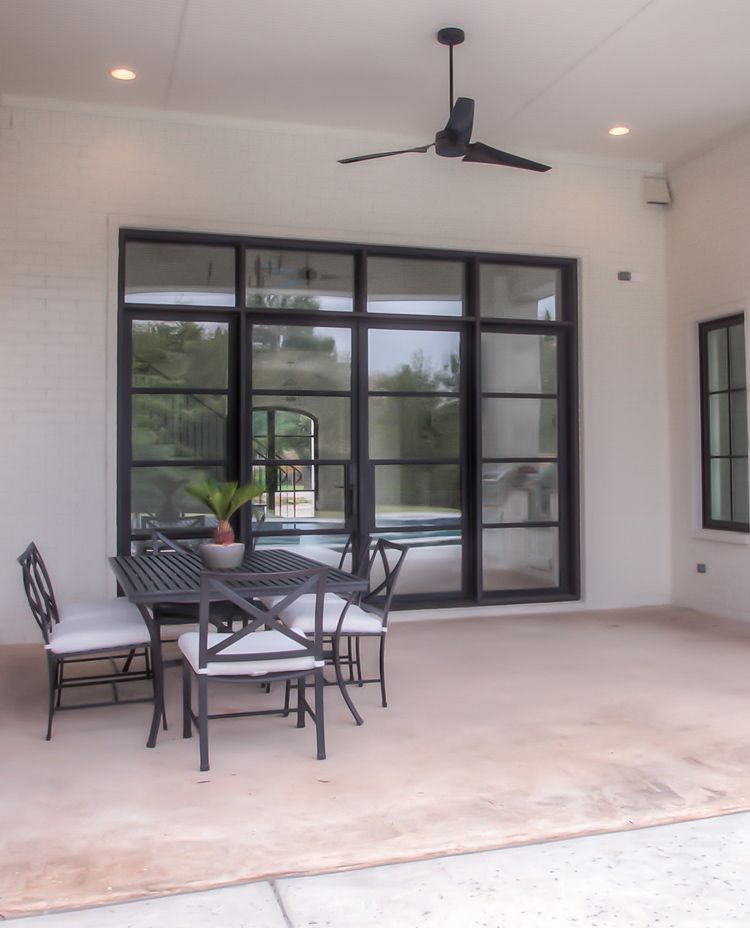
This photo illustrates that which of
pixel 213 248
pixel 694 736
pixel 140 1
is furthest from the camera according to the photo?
pixel 213 248

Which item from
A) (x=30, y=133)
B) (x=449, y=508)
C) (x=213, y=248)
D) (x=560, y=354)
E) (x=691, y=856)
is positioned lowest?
(x=691, y=856)

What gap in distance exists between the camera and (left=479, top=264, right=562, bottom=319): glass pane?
Answer: 669 cm

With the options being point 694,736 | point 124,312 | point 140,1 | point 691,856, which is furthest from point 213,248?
point 691,856

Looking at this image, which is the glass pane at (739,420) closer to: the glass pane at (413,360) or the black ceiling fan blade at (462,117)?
the glass pane at (413,360)

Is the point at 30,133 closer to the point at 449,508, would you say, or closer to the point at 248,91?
the point at 248,91

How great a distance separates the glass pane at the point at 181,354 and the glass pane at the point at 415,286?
46.1 inches

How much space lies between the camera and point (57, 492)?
5676 millimetres

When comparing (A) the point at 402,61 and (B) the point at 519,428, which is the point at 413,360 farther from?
(A) the point at 402,61

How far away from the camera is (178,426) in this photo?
603 centimetres

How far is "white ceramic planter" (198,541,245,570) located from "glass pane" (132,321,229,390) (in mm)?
2148

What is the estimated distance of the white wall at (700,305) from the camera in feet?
20.8

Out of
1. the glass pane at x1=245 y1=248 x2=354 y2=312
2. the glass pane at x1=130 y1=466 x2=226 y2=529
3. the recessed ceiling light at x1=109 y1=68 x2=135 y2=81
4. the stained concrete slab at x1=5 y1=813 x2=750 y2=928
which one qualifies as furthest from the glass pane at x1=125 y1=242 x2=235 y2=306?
the stained concrete slab at x1=5 y1=813 x2=750 y2=928

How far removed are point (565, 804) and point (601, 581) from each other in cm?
407

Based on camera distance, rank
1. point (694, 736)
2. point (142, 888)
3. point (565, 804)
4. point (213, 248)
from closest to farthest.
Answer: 1. point (142, 888)
2. point (565, 804)
3. point (694, 736)
4. point (213, 248)
